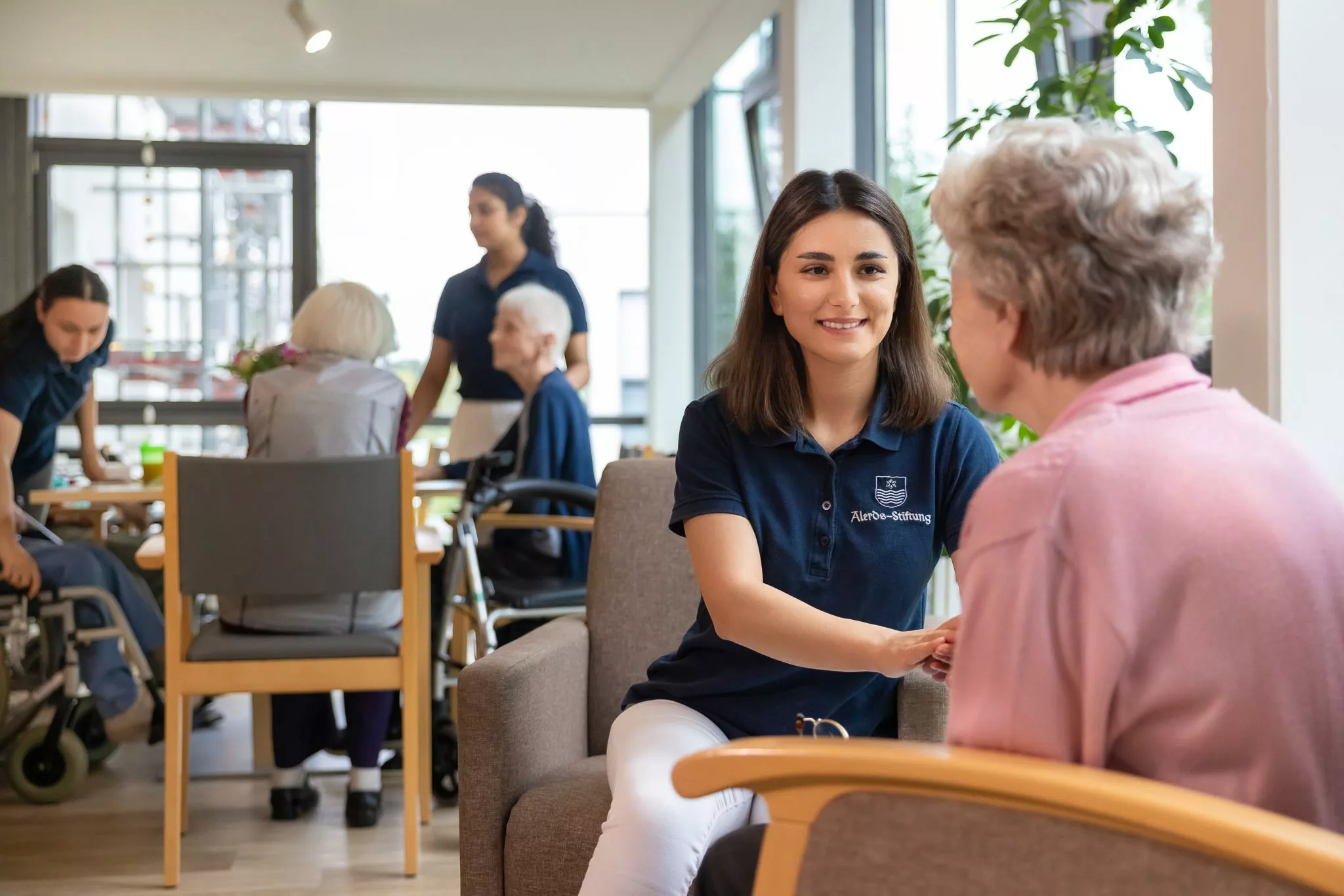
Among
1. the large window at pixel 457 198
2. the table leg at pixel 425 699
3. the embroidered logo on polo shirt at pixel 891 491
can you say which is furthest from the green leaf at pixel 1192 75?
the large window at pixel 457 198

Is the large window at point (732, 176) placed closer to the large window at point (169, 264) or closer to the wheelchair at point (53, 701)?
the large window at point (169, 264)

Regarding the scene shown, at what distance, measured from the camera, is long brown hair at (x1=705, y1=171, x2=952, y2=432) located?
1742mm

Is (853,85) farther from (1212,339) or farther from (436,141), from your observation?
(436,141)

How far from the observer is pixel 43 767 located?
11.3 ft

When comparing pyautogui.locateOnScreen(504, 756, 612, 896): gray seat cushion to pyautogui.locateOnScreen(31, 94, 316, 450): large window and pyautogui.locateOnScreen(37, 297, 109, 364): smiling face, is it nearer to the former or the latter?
pyautogui.locateOnScreen(37, 297, 109, 364): smiling face

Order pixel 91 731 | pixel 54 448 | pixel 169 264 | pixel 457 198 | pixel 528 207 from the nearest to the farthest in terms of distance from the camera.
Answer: pixel 91 731
pixel 54 448
pixel 528 207
pixel 169 264
pixel 457 198

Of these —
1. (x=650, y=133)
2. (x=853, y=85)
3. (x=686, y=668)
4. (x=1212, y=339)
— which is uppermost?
(x=650, y=133)

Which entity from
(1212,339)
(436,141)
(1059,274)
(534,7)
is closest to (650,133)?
(436,141)

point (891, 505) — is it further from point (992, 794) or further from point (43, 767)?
point (43, 767)

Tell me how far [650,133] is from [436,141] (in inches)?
47.7

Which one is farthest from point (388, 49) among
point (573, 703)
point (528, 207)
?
point (573, 703)

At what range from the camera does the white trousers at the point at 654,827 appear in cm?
143

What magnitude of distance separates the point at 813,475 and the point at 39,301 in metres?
2.86

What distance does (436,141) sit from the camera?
728cm
